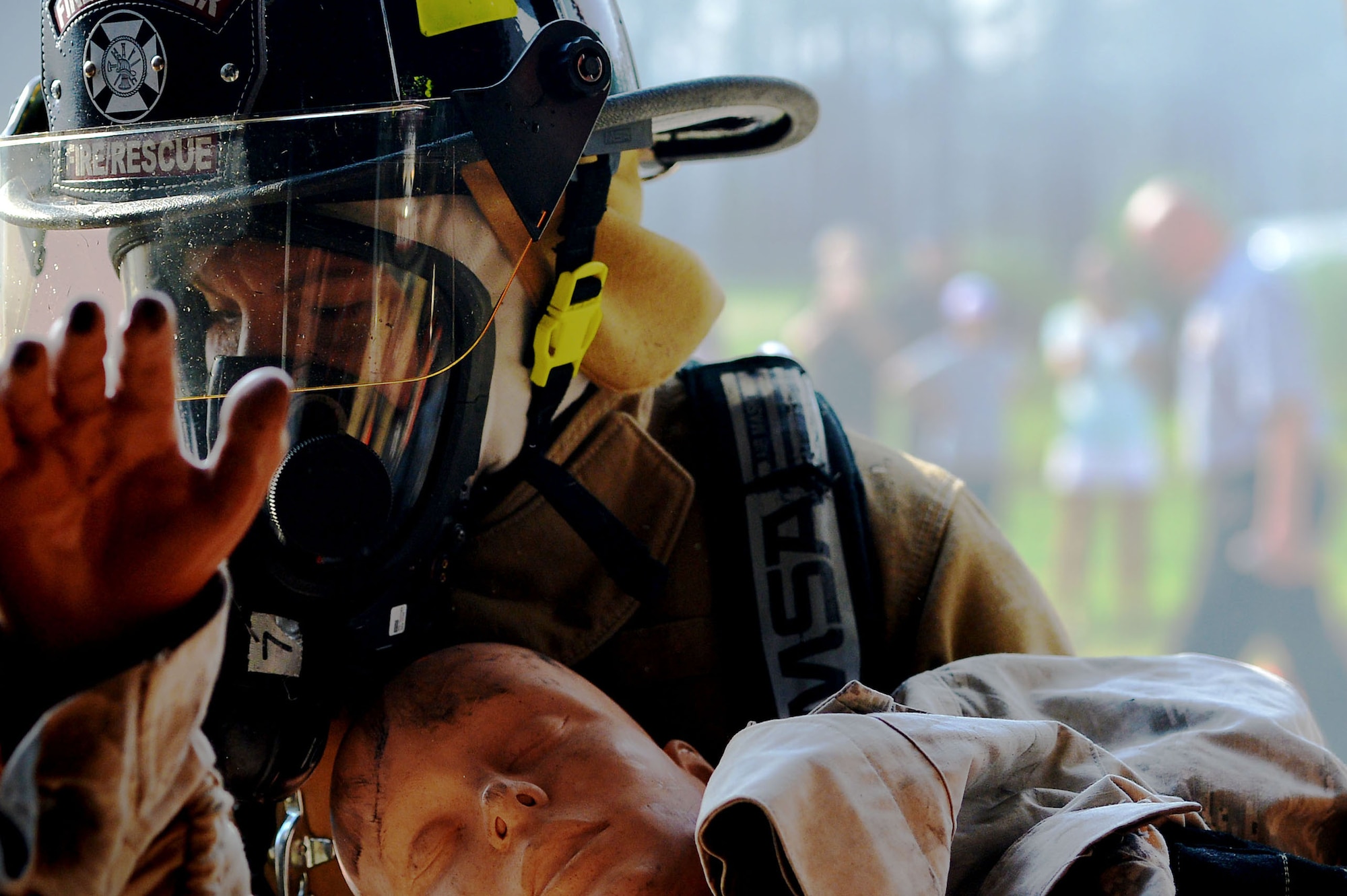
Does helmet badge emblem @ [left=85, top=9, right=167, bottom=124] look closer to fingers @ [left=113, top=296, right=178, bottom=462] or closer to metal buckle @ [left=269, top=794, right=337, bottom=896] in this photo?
fingers @ [left=113, top=296, right=178, bottom=462]

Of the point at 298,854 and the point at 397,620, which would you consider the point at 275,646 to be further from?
the point at 298,854

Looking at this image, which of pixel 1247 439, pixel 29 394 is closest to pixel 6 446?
pixel 29 394

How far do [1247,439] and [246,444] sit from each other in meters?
3.25

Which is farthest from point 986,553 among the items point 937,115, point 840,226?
point 937,115

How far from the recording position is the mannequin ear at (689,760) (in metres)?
1.00

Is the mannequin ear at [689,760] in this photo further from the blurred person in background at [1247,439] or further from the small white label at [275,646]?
→ the blurred person in background at [1247,439]

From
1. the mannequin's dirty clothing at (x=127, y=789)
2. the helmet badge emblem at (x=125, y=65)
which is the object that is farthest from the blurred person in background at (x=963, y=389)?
the mannequin's dirty clothing at (x=127, y=789)

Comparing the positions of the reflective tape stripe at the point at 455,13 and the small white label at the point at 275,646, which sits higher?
the reflective tape stripe at the point at 455,13

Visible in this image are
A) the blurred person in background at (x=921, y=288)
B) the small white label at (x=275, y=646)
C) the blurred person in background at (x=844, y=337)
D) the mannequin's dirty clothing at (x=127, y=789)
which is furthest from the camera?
the blurred person in background at (x=921, y=288)

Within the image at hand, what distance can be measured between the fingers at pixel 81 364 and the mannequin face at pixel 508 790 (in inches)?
17.5

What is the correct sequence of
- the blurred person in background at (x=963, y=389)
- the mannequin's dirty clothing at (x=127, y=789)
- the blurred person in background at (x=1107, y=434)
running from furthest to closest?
the blurred person in background at (x=963, y=389), the blurred person in background at (x=1107, y=434), the mannequin's dirty clothing at (x=127, y=789)

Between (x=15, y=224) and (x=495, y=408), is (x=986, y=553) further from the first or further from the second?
(x=15, y=224)

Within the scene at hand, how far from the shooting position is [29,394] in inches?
22.3

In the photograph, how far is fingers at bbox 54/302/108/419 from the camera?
57 cm
